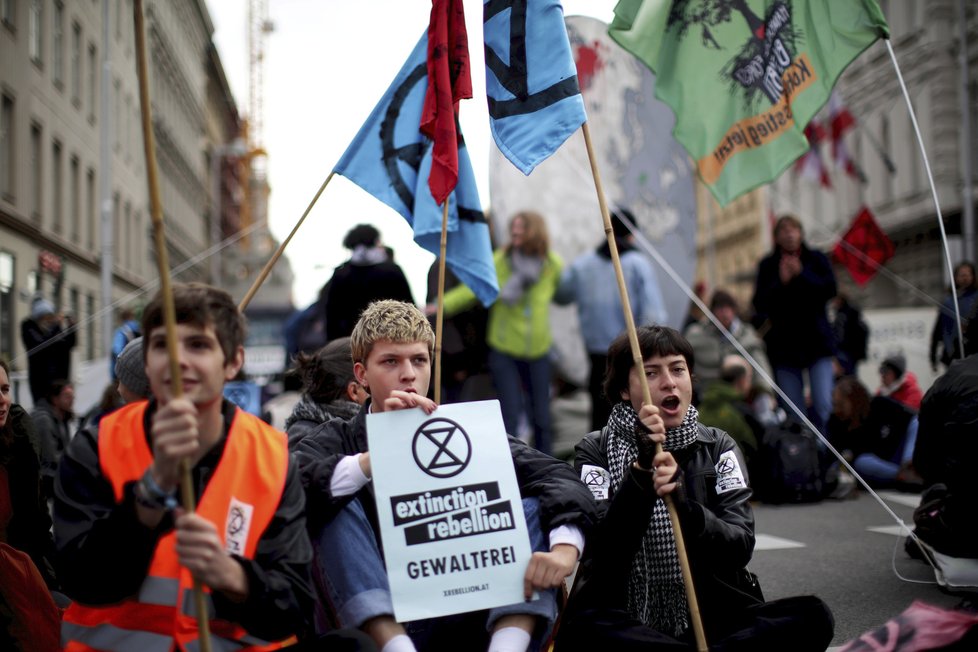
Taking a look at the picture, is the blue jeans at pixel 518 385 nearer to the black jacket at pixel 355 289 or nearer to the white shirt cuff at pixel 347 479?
the black jacket at pixel 355 289

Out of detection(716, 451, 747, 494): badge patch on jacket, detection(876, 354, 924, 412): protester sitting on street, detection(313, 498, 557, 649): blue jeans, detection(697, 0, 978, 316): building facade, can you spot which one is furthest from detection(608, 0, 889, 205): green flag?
detection(697, 0, 978, 316): building facade

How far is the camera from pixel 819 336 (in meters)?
8.25

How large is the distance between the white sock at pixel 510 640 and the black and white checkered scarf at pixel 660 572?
0.43m

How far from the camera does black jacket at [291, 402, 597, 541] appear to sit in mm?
→ 3195

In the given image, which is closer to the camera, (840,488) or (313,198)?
(313,198)

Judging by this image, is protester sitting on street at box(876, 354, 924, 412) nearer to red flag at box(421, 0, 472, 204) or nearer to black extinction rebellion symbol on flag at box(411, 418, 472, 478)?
red flag at box(421, 0, 472, 204)

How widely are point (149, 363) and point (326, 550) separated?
33.9 inches

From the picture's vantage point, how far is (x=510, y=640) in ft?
10.0

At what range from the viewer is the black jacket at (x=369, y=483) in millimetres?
3195

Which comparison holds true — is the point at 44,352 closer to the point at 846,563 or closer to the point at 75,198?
the point at 846,563

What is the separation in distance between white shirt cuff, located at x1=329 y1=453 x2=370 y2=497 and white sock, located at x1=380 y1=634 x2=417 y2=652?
Result: 43 cm

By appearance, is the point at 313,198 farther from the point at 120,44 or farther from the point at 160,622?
the point at 120,44

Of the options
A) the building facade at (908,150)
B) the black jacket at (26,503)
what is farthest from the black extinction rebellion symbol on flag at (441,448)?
the building facade at (908,150)

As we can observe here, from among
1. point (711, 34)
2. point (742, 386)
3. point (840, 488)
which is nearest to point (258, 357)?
point (742, 386)
